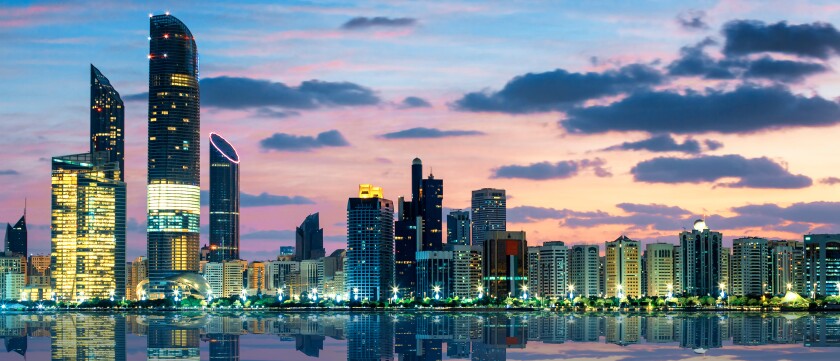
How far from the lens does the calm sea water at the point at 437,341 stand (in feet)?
374

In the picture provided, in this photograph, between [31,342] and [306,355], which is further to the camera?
[31,342]

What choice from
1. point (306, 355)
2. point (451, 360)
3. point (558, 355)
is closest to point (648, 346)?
point (558, 355)

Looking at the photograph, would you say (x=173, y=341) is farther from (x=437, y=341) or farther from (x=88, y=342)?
(x=437, y=341)

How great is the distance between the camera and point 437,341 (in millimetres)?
133250

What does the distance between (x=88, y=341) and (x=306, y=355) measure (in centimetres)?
3575

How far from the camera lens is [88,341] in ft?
456

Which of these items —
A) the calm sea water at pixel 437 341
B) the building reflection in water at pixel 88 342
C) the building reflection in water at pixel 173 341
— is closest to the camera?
the building reflection in water at pixel 173 341

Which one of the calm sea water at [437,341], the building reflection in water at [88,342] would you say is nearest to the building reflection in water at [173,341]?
the calm sea water at [437,341]

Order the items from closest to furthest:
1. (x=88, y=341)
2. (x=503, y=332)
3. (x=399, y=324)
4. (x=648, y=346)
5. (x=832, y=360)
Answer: (x=832, y=360) < (x=648, y=346) < (x=88, y=341) < (x=503, y=332) < (x=399, y=324)

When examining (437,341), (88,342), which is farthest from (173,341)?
(437,341)

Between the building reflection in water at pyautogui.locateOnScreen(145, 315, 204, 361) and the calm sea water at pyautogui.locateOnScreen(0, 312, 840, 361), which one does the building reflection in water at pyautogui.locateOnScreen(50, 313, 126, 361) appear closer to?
the calm sea water at pyautogui.locateOnScreen(0, 312, 840, 361)

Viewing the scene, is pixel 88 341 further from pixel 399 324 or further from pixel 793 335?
pixel 793 335

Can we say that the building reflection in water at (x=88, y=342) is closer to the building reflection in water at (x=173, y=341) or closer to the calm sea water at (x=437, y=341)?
the calm sea water at (x=437, y=341)

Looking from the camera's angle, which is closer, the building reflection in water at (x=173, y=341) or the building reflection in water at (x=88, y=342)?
the building reflection in water at (x=173, y=341)
